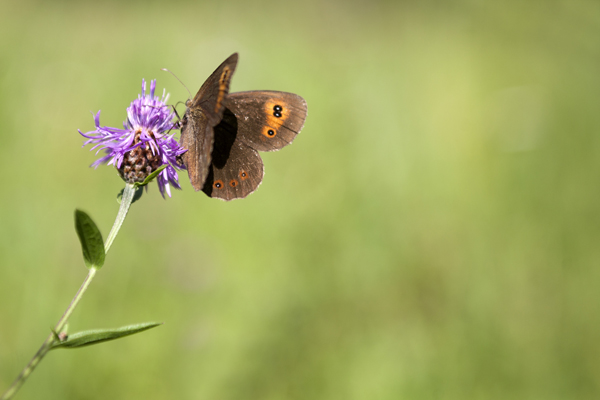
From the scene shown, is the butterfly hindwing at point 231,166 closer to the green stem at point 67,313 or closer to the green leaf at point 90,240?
the green stem at point 67,313

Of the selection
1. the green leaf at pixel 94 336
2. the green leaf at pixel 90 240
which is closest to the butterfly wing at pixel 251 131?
the green leaf at pixel 90 240

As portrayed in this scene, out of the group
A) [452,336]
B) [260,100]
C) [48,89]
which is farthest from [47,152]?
[452,336]

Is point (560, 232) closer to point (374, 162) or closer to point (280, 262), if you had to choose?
point (374, 162)

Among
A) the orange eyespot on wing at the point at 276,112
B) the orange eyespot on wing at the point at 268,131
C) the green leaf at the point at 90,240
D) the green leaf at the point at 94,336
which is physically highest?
the orange eyespot on wing at the point at 276,112

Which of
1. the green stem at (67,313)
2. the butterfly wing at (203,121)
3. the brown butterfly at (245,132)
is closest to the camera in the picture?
the green stem at (67,313)

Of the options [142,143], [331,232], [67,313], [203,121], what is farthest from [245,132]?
[331,232]
